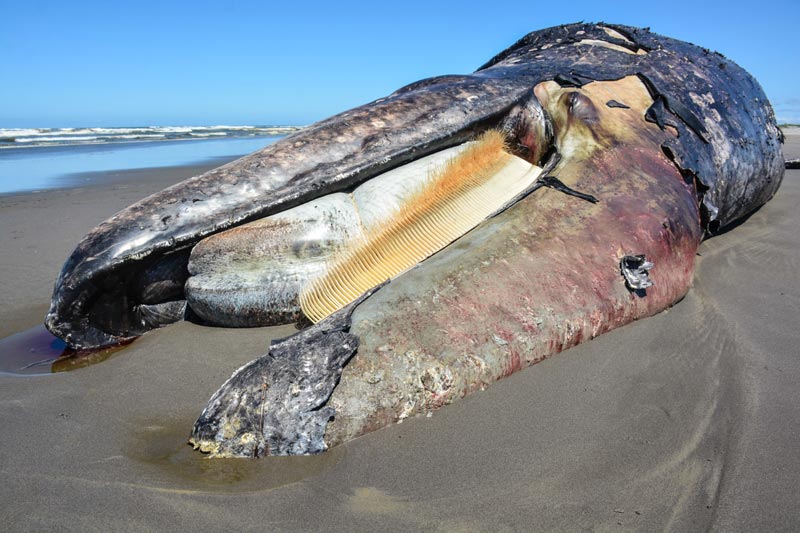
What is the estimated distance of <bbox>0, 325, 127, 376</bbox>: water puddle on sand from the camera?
2.81 metres

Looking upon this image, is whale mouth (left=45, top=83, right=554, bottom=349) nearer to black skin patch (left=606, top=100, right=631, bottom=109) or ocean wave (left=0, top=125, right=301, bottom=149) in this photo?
black skin patch (left=606, top=100, right=631, bottom=109)

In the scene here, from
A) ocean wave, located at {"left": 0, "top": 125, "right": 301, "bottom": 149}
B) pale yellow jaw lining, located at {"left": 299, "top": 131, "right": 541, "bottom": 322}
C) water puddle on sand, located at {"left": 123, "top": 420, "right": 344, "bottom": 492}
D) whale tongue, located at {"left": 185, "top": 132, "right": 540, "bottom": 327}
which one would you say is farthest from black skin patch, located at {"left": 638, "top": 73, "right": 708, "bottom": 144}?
ocean wave, located at {"left": 0, "top": 125, "right": 301, "bottom": 149}

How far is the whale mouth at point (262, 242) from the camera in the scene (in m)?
2.78

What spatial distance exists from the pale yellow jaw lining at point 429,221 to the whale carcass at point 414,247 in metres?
0.02

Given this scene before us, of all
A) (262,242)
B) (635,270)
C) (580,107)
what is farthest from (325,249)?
(580,107)

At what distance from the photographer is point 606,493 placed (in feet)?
5.83

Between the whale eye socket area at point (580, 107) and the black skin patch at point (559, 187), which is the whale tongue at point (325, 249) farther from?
the whale eye socket area at point (580, 107)

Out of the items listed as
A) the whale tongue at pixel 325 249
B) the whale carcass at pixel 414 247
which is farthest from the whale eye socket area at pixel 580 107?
the whale tongue at pixel 325 249

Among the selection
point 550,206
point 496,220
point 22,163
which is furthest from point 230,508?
point 22,163

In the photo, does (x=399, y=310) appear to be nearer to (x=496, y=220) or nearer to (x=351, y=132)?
(x=496, y=220)

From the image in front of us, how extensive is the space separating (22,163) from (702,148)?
16.3 metres

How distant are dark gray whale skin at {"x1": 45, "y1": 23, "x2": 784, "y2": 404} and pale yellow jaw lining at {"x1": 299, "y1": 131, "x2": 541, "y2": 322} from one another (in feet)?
0.52

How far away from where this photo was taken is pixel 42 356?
2.96 meters

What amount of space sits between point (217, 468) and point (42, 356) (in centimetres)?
164
